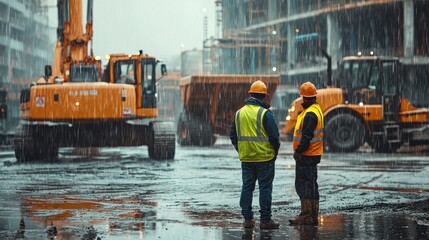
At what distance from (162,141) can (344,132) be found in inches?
280

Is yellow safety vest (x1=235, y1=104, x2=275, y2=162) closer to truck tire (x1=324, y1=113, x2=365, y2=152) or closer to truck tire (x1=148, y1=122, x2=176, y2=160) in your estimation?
truck tire (x1=148, y1=122, x2=176, y2=160)

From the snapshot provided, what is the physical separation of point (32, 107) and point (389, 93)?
11.4 meters

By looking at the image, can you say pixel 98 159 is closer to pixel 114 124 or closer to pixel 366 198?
pixel 114 124

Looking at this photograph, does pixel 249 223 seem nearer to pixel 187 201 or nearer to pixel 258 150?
pixel 258 150

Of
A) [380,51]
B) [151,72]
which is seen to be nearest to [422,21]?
[380,51]

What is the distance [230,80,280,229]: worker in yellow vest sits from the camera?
31.6 feet

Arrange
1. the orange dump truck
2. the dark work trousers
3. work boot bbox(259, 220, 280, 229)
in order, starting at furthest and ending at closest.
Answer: the orange dump truck
the dark work trousers
work boot bbox(259, 220, 280, 229)

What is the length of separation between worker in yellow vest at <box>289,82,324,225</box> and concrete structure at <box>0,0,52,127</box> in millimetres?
73722

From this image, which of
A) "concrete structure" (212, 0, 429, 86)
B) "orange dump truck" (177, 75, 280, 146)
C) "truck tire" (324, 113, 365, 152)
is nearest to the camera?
"truck tire" (324, 113, 365, 152)

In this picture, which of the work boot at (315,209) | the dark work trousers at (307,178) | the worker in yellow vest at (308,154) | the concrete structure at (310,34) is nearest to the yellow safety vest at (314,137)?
the worker in yellow vest at (308,154)

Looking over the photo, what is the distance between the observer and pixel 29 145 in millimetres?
22984

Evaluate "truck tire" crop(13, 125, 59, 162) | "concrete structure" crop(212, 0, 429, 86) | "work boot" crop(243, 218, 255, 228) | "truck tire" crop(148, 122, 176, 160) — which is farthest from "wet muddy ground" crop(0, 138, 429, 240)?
"concrete structure" crop(212, 0, 429, 86)

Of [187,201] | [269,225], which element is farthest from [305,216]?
[187,201]

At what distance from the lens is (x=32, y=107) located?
2303cm
